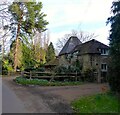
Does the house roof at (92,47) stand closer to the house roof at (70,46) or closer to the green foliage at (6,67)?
the house roof at (70,46)

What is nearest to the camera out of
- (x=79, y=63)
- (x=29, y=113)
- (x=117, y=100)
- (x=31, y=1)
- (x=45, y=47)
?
(x=29, y=113)

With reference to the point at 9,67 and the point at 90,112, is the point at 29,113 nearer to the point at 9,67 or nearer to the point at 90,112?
the point at 90,112

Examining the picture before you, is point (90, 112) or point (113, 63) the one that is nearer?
point (90, 112)

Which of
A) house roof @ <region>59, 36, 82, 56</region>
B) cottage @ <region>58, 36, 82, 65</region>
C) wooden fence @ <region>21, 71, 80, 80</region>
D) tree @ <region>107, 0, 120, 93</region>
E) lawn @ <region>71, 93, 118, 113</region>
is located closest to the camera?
lawn @ <region>71, 93, 118, 113</region>

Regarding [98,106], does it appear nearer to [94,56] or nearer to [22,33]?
[94,56]

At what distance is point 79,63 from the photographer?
123 ft

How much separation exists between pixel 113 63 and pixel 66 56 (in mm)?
28279

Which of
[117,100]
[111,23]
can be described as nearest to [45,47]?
[111,23]

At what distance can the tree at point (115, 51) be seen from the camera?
17.3 metres

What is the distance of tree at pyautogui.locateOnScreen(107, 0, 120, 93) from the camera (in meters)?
17.3

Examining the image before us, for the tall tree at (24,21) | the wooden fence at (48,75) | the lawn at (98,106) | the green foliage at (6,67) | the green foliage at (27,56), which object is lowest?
the lawn at (98,106)

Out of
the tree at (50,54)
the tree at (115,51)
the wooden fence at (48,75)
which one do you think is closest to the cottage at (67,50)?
the wooden fence at (48,75)

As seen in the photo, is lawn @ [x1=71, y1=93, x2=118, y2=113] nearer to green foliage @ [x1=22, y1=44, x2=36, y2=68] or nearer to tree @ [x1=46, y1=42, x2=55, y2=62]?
green foliage @ [x1=22, y1=44, x2=36, y2=68]

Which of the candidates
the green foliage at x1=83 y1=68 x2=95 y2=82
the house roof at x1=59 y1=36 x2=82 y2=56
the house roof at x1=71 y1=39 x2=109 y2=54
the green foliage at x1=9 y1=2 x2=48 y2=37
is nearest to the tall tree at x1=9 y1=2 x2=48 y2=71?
the green foliage at x1=9 y1=2 x2=48 y2=37
